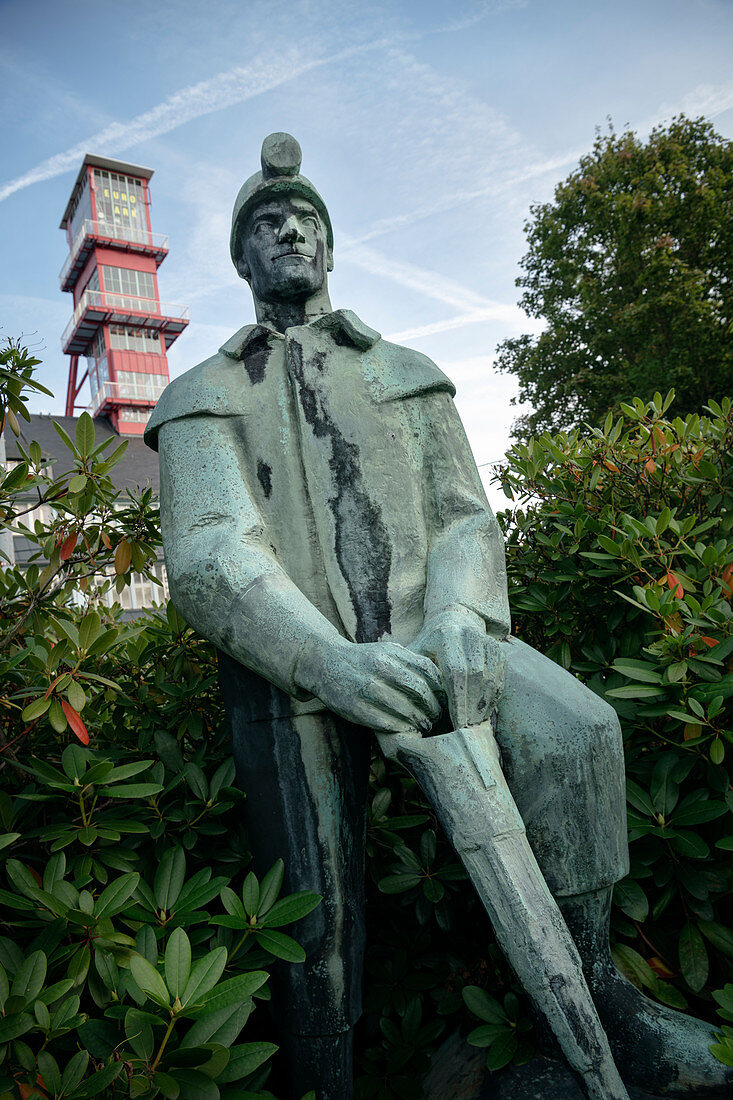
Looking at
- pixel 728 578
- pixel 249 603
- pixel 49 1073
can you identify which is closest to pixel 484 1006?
pixel 49 1073

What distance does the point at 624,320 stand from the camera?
1376 cm

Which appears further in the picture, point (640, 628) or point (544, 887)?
point (640, 628)

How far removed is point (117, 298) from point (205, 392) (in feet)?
94.9

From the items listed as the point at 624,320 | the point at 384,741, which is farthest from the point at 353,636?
the point at 624,320

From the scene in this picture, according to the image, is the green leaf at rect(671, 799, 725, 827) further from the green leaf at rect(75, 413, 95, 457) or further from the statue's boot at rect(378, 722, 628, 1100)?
the green leaf at rect(75, 413, 95, 457)

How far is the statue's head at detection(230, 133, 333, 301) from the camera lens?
1.79 meters

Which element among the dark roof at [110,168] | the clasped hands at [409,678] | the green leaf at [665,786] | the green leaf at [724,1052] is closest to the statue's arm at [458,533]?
the clasped hands at [409,678]

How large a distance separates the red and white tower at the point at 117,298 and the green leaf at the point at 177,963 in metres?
26.7

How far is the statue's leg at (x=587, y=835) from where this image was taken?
1.37m

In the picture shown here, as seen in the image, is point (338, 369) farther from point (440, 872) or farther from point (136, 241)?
point (136, 241)

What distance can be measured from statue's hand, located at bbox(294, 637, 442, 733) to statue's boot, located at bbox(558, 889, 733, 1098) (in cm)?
48

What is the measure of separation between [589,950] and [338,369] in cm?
130

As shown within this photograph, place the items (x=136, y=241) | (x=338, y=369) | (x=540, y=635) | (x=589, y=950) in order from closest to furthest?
(x=589, y=950), (x=338, y=369), (x=540, y=635), (x=136, y=241)

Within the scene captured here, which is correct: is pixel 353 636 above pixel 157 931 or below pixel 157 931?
above
